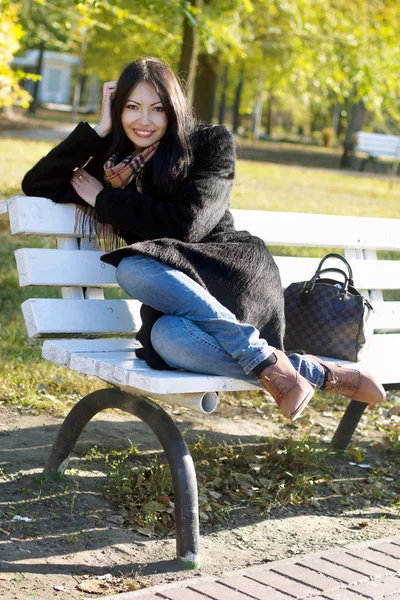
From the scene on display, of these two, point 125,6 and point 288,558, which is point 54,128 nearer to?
point 125,6

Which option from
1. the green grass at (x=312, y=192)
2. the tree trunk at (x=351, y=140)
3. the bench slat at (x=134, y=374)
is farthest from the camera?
the tree trunk at (x=351, y=140)

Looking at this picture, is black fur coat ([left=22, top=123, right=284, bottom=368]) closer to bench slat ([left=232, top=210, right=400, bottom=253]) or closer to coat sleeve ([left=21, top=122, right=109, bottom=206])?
coat sleeve ([left=21, top=122, right=109, bottom=206])

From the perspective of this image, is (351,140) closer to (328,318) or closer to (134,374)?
(328,318)

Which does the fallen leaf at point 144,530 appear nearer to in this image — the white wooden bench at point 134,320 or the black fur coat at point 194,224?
the white wooden bench at point 134,320

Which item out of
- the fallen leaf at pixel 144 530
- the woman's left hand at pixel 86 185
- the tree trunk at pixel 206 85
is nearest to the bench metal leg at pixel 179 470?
the fallen leaf at pixel 144 530

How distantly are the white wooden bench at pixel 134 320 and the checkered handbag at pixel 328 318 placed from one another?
122mm

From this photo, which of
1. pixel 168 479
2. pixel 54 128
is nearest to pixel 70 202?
pixel 168 479

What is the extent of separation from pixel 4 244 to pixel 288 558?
19.2 ft

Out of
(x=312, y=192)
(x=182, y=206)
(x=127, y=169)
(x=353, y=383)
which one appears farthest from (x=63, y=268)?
(x=312, y=192)

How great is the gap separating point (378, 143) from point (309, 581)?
2239 centimetres

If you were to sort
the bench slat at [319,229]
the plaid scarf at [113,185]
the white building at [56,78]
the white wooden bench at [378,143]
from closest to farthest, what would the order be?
the plaid scarf at [113,185], the bench slat at [319,229], the white wooden bench at [378,143], the white building at [56,78]

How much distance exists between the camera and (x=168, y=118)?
3572 mm

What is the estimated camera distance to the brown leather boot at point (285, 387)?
3.16 meters

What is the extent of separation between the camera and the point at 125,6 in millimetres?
15188
